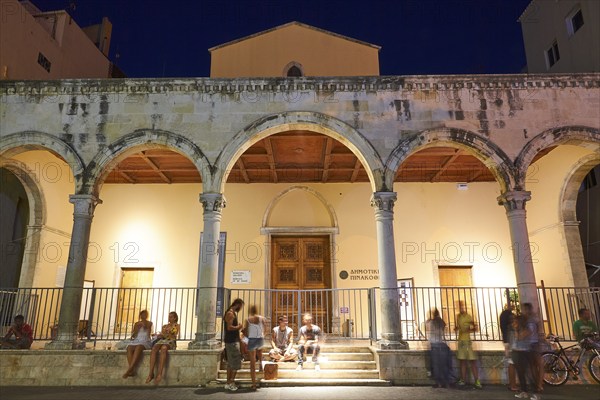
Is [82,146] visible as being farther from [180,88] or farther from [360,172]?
[360,172]

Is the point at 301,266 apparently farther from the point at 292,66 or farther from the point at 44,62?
the point at 44,62

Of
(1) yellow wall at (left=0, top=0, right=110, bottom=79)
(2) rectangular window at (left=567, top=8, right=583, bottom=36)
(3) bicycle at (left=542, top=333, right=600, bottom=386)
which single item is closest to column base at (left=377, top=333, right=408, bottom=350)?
(3) bicycle at (left=542, top=333, right=600, bottom=386)

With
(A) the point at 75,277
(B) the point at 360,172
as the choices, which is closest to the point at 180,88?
(A) the point at 75,277

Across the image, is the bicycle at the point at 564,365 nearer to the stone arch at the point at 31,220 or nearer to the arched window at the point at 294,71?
the arched window at the point at 294,71

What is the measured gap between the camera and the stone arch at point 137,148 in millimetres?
8391

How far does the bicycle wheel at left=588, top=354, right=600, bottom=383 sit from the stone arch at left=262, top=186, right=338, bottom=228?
6.55m

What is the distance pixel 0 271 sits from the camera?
36.6 ft

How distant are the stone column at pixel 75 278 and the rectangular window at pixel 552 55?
46.0 feet

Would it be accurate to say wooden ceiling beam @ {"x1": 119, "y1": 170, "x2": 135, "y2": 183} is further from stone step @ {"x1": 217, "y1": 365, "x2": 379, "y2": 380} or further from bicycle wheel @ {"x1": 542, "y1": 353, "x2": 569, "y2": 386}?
bicycle wheel @ {"x1": 542, "y1": 353, "x2": 569, "y2": 386}

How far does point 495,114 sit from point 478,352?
4.61 m

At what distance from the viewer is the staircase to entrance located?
23.3 ft

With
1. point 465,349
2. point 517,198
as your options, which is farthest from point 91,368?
point 517,198

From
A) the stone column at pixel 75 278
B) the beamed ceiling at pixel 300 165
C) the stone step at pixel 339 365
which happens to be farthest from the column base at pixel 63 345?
the beamed ceiling at pixel 300 165

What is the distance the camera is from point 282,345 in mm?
7934
